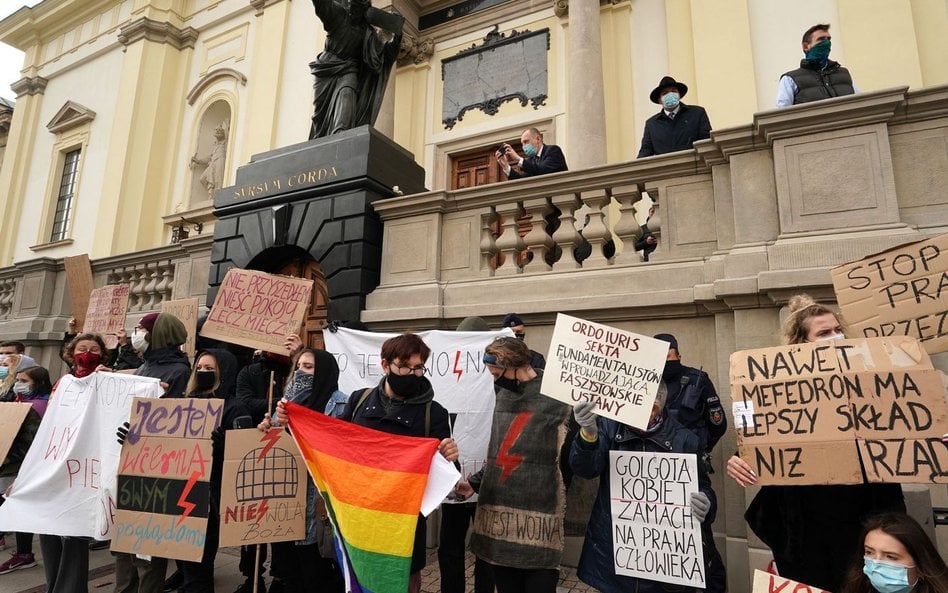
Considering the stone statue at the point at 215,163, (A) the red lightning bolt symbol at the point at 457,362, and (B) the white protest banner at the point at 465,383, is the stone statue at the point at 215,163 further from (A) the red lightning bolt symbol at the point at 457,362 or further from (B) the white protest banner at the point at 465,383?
(A) the red lightning bolt symbol at the point at 457,362

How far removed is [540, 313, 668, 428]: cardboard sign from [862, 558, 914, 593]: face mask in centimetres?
97

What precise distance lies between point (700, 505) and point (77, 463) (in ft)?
12.5

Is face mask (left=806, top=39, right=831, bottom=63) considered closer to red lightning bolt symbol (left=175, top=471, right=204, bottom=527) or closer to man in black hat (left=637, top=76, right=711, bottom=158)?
man in black hat (left=637, top=76, right=711, bottom=158)

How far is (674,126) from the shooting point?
5625 mm

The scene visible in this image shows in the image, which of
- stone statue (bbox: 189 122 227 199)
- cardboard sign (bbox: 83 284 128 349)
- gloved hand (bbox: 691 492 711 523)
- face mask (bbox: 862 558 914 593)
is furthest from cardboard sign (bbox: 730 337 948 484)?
stone statue (bbox: 189 122 227 199)

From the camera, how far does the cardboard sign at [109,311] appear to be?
725 cm

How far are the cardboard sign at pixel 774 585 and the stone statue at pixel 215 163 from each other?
15.2 metres

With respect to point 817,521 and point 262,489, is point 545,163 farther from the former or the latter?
point 817,521

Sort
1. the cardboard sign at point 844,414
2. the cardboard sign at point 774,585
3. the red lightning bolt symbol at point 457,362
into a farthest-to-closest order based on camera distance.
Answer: the red lightning bolt symbol at point 457,362
the cardboard sign at point 844,414
the cardboard sign at point 774,585

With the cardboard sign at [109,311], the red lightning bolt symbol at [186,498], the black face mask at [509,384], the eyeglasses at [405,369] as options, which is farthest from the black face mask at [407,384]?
the cardboard sign at [109,311]

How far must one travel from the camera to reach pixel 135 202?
15.7 meters

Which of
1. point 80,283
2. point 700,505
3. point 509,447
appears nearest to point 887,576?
point 700,505

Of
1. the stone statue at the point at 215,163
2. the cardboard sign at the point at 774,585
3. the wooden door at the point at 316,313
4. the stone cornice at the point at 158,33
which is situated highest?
the stone cornice at the point at 158,33

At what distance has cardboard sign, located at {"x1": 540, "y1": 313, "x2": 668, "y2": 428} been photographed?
2.74 meters
